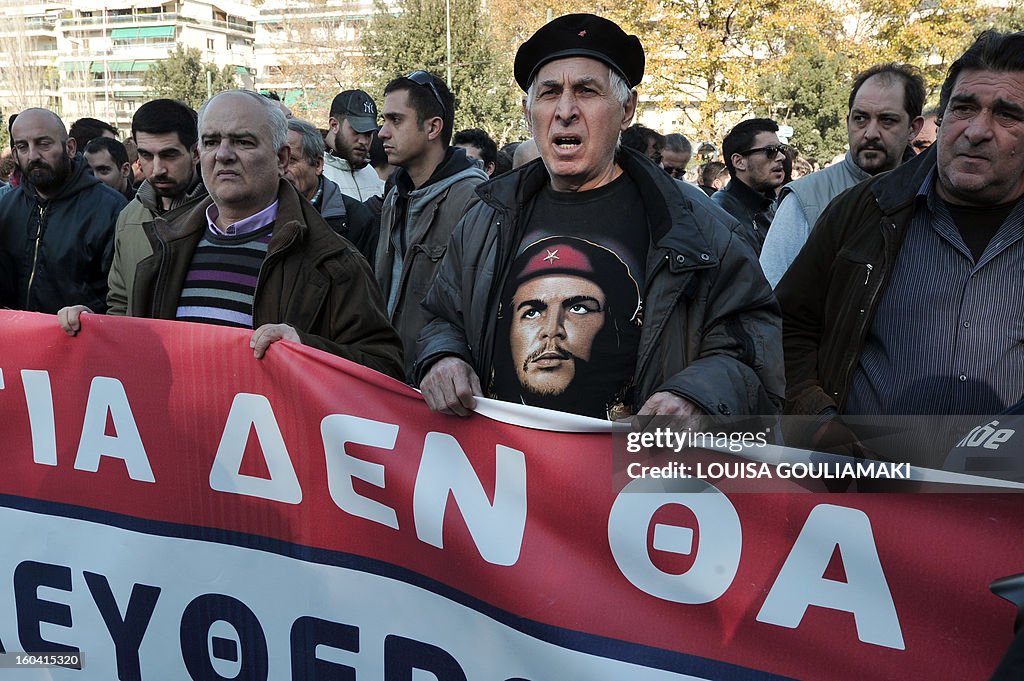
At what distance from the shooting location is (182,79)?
159 ft

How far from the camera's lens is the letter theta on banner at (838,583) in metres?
2.14

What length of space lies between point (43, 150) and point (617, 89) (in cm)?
395

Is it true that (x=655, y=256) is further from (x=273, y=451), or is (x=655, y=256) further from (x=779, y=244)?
(x=779, y=244)

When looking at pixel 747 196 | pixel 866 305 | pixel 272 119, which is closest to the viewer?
pixel 866 305

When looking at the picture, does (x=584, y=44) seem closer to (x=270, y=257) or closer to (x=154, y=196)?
(x=270, y=257)

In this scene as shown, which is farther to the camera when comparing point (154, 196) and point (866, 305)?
point (154, 196)

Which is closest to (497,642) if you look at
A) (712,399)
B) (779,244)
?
(712,399)

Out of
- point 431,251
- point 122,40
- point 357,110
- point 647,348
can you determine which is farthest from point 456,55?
point 122,40

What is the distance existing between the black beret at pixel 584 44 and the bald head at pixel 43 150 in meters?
3.60

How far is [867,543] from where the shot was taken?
2.16 metres

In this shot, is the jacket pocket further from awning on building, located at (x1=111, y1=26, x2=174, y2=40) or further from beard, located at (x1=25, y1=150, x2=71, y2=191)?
awning on building, located at (x1=111, y1=26, x2=174, y2=40)

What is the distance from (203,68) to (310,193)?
50.2m

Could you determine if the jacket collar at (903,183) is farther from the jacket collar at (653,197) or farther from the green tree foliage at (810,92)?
the green tree foliage at (810,92)

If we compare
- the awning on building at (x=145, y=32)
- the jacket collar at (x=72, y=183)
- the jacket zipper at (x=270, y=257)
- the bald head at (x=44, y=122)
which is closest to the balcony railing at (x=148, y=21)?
the awning on building at (x=145, y=32)
